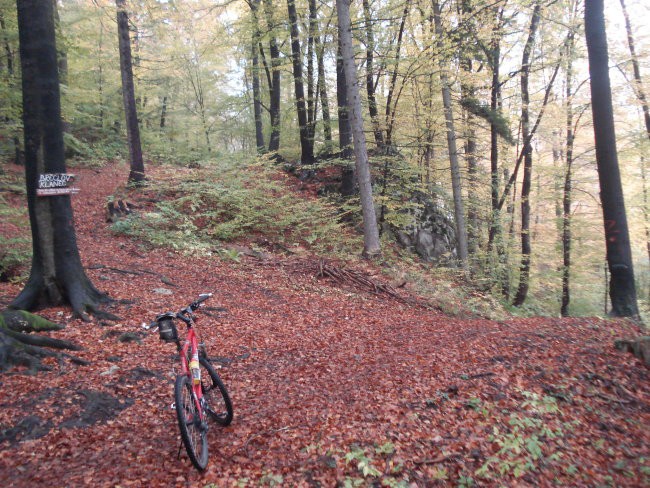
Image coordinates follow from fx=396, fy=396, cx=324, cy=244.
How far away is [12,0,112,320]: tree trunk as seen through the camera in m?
5.59

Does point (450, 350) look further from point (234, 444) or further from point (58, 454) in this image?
point (58, 454)

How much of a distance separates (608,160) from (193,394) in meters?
7.87

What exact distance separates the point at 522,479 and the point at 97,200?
14863 mm

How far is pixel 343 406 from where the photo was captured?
4449 millimetres

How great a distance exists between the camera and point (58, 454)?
11.3 ft

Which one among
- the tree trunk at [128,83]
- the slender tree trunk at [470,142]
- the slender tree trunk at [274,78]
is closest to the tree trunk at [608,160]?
the slender tree trunk at [470,142]

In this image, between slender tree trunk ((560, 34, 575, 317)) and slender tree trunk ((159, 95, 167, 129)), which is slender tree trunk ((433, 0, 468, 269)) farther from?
slender tree trunk ((159, 95, 167, 129))

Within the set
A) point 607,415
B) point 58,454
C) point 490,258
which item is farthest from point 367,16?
point 58,454

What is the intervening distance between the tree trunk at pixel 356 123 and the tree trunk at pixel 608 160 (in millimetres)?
5089

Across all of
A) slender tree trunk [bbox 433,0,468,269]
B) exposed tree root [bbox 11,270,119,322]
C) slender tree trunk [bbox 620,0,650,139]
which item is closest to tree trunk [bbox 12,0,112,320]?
exposed tree root [bbox 11,270,119,322]

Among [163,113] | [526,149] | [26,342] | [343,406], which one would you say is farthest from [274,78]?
[343,406]

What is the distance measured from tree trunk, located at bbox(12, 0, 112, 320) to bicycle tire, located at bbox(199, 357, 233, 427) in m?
3.04

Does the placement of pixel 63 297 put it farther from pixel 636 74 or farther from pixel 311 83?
pixel 636 74

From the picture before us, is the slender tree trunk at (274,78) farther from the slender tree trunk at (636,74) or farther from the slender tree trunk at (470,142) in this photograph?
the slender tree trunk at (636,74)
